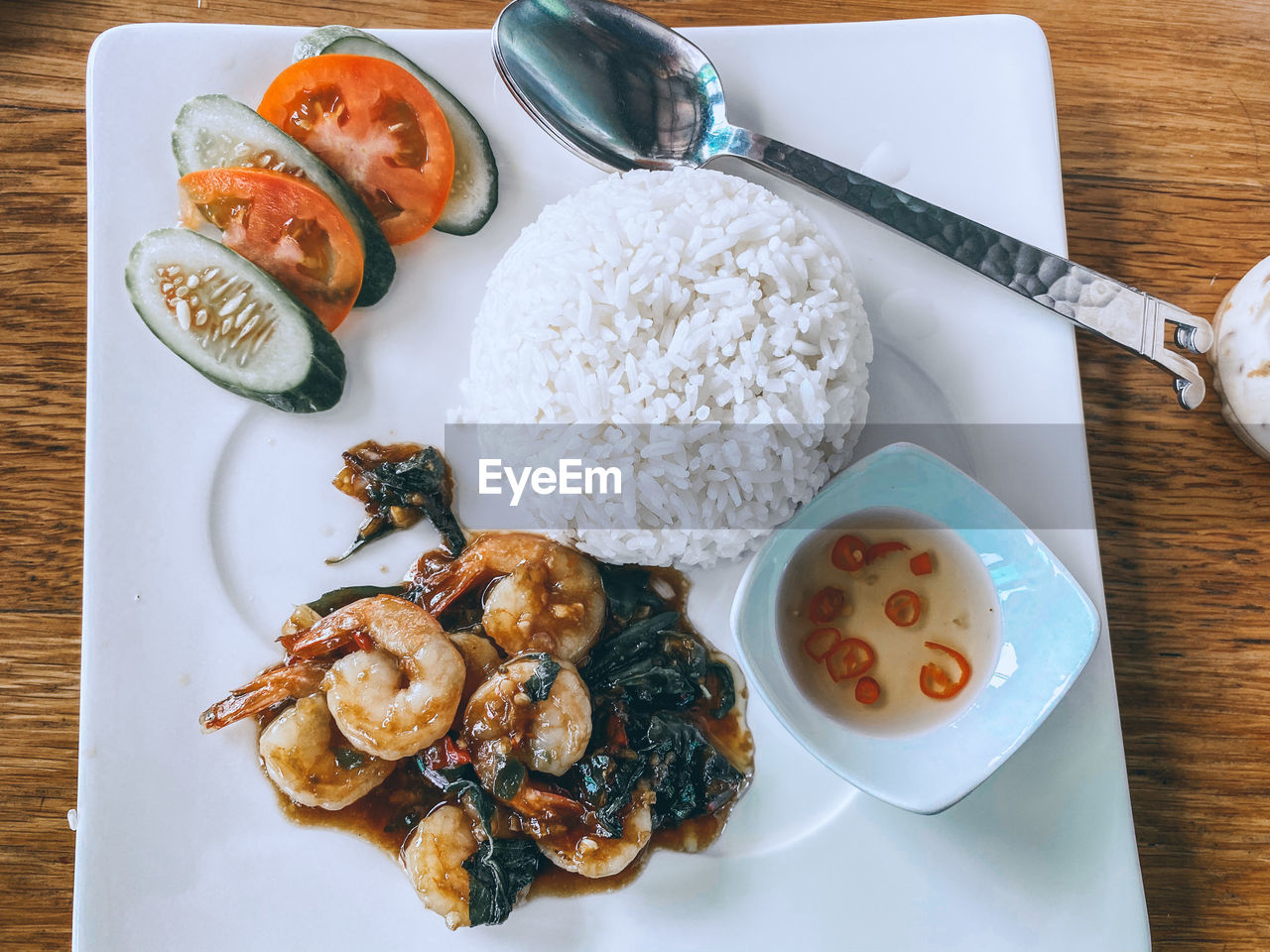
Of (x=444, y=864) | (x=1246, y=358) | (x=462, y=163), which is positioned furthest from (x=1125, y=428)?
(x=444, y=864)

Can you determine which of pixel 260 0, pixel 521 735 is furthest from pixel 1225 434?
pixel 260 0

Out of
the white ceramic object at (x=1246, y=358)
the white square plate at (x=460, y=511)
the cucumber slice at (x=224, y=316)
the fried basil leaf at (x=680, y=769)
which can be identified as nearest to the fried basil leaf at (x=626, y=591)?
the white square plate at (x=460, y=511)

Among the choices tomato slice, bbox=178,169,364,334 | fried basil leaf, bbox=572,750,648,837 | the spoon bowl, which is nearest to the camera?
fried basil leaf, bbox=572,750,648,837

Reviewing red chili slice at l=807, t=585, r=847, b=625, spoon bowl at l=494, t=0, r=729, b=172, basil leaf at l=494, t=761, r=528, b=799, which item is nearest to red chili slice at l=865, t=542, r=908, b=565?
red chili slice at l=807, t=585, r=847, b=625

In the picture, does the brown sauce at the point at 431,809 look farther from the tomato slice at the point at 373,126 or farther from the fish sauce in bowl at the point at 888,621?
the tomato slice at the point at 373,126

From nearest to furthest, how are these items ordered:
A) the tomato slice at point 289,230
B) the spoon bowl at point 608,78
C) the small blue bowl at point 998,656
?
A: the small blue bowl at point 998,656
the tomato slice at point 289,230
the spoon bowl at point 608,78

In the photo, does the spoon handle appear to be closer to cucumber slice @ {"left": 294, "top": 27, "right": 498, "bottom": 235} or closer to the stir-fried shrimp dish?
cucumber slice @ {"left": 294, "top": 27, "right": 498, "bottom": 235}

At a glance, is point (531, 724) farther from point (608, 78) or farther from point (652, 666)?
point (608, 78)
